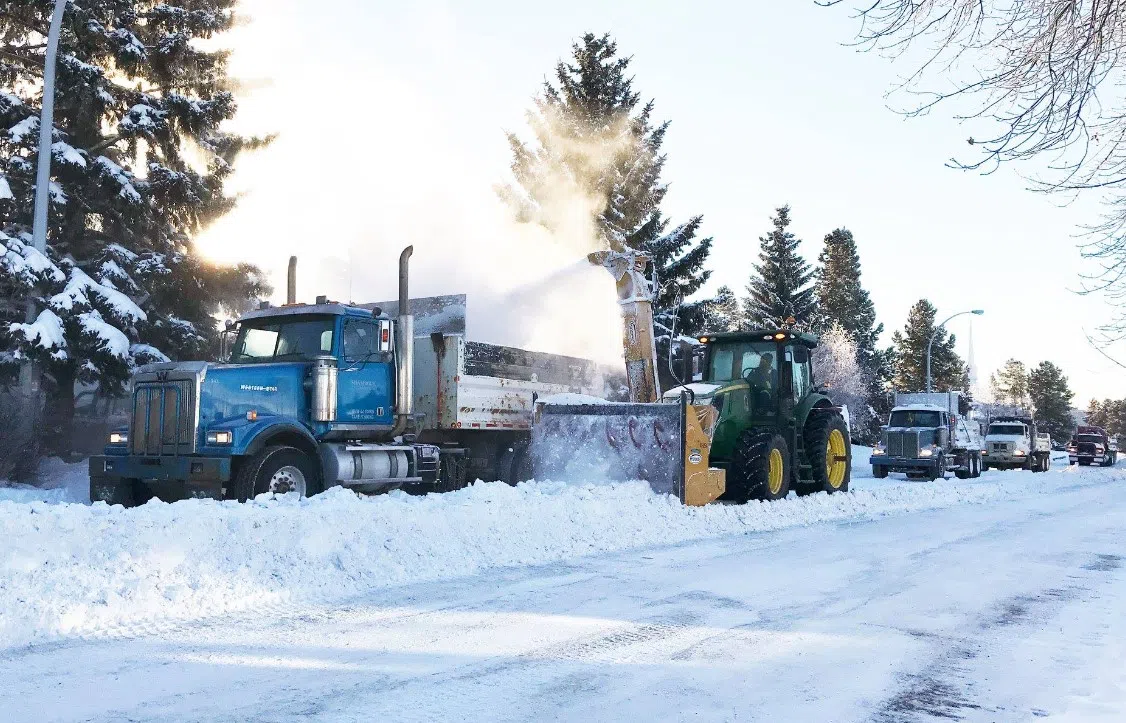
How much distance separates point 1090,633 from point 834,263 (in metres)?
71.9

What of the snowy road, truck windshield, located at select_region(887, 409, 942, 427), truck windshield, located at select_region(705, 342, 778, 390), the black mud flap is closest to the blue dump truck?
the black mud flap

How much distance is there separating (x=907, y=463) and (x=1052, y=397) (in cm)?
9075

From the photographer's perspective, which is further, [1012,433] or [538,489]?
[1012,433]

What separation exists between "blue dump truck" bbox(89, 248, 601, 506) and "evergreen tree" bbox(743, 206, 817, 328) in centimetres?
3881

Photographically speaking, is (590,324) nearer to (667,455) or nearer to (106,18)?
(667,455)

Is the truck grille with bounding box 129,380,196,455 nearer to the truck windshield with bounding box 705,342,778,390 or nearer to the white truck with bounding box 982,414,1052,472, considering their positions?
the truck windshield with bounding box 705,342,778,390

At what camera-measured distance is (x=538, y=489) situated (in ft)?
38.1

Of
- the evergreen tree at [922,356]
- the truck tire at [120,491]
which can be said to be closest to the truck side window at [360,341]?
the truck tire at [120,491]

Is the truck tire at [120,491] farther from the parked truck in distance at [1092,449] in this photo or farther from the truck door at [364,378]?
the parked truck in distance at [1092,449]

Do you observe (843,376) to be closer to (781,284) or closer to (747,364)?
(781,284)

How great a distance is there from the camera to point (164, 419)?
1107 cm

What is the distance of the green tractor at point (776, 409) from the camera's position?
1420 cm

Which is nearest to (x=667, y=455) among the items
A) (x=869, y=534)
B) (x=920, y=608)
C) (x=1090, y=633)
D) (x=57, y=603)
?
(x=869, y=534)

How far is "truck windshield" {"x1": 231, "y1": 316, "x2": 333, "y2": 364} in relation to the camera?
39.5ft
